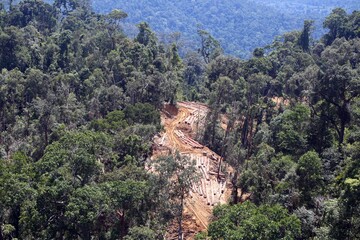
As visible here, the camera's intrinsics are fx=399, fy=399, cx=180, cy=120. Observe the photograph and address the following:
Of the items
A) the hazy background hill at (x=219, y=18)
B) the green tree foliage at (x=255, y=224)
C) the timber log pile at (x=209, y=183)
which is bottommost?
the timber log pile at (x=209, y=183)

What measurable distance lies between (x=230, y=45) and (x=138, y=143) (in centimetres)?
11977

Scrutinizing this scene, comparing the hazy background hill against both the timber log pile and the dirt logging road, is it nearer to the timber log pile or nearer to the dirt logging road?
the dirt logging road

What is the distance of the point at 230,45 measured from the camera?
139750 mm

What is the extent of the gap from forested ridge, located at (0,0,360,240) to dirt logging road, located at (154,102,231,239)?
1175 millimetres

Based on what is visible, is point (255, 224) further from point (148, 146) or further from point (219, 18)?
point (219, 18)

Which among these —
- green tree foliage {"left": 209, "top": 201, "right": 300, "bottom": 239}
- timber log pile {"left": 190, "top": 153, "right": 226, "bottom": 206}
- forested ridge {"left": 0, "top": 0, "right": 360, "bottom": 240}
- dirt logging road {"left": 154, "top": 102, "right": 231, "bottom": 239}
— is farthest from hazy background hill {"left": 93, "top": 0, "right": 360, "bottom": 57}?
green tree foliage {"left": 209, "top": 201, "right": 300, "bottom": 239}

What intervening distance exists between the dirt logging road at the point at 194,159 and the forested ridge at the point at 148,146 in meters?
1.18

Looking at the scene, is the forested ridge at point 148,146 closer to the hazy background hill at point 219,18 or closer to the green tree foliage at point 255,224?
the green tree foliage at point 255,224

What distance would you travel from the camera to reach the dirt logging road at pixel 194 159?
24612mm

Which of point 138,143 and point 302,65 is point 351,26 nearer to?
point 302,65

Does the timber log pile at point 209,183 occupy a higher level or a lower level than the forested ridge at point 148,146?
lower

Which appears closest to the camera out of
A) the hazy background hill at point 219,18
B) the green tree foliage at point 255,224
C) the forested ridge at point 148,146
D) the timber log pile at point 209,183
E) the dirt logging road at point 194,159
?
the green tree foliage at point 255,224

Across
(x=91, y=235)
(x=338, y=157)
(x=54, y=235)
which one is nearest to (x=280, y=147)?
(x=338, y=157)

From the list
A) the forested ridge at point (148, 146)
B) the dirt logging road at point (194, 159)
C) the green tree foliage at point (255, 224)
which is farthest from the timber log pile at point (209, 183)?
the green tree foliage at point (255, 224)
